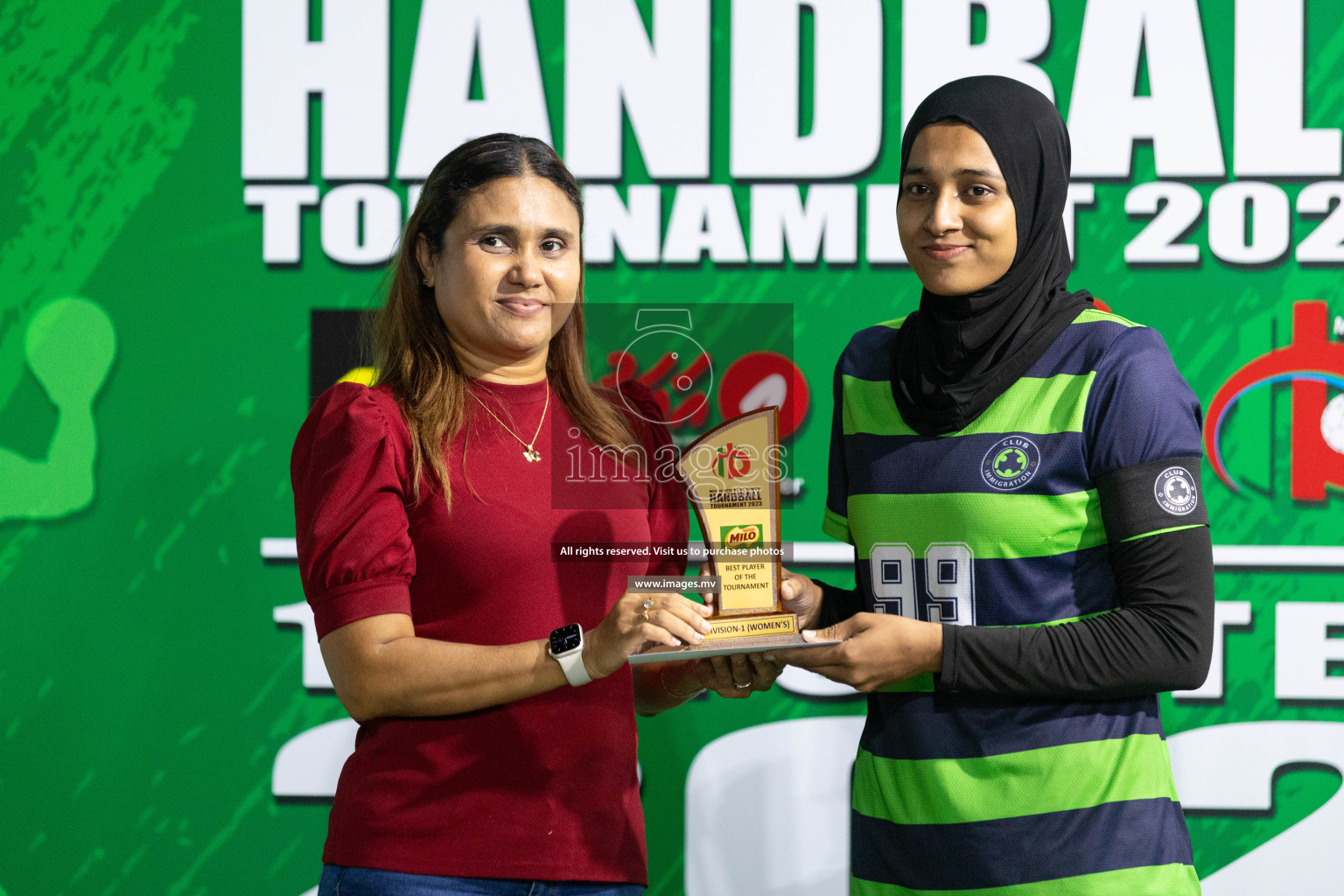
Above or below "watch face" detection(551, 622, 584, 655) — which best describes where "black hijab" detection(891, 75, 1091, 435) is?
above

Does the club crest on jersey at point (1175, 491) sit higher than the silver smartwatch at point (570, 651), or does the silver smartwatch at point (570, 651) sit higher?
the club crest on jersey at point (1175, 491)

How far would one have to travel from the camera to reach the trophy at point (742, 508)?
142 centimetres

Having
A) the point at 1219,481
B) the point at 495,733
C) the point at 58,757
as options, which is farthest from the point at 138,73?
→ the point at 1219,481

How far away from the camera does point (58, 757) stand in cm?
268

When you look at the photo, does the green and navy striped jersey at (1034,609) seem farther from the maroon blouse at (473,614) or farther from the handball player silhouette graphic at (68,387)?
the handball player silhouette graphic at (68,387)

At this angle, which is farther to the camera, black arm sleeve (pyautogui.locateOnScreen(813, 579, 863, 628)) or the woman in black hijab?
black arm sleeve (pyautogui.locateOnScreen(813, 579, 863, 628))

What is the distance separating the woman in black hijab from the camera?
1310 mm

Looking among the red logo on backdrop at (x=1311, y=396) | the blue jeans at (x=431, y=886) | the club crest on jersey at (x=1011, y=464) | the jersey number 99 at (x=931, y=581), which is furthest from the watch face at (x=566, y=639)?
the red logo on backdrop at (x=1311, y=396)

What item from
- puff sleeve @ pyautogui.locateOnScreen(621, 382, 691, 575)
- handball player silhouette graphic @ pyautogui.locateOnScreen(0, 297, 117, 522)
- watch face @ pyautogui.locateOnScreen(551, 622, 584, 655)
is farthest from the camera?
handball player silhouette graphic @ pyautogui.locateOnScreen(0, 297, 117, 522)

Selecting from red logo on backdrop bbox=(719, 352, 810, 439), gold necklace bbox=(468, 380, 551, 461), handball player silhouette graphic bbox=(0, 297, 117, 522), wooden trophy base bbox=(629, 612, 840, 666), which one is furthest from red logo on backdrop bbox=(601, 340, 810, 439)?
handball player silhouette graphic bbox=(0, 297, 117, 522)

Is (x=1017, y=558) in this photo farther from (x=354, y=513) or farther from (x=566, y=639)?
(x=354, y=513)

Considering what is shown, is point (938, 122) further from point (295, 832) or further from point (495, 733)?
point (295, 832)

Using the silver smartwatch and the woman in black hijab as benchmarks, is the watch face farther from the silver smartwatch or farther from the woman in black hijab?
the woman in black hijab

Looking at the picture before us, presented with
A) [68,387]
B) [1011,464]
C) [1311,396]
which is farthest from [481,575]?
[1311,396]
